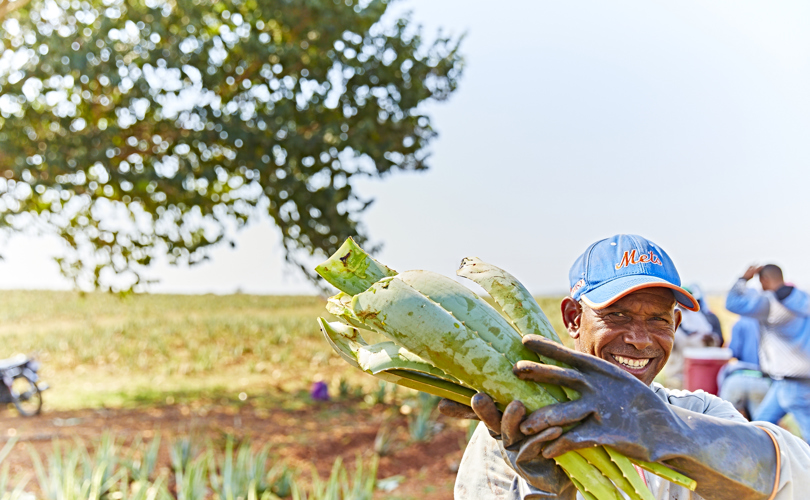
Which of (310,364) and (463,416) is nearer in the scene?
(463,416)

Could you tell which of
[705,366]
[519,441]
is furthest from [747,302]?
[519,441]

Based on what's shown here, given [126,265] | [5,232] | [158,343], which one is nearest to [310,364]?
[158,343]

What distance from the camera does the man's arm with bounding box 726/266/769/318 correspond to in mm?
5293

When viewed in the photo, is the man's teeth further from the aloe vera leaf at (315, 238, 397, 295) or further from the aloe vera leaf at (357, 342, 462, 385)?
the aloe vera leaf at (315, 238, 397, 295)

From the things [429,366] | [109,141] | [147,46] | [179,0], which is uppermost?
[179,0]

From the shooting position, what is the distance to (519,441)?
A: 141cm

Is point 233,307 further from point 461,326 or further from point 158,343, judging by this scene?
point 461,326

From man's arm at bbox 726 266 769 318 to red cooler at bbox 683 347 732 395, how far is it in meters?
0.91

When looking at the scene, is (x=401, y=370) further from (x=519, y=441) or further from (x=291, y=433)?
(x=291, y=433)

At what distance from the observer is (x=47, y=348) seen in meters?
14.9

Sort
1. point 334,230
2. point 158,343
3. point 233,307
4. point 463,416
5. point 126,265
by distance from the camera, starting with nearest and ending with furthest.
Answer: point 463,416, point 334,230, point 126,265, point 158,343, point 233,307

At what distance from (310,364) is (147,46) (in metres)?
8.61

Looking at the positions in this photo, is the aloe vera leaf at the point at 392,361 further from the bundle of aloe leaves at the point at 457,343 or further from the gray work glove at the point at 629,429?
the gray work glove at the point at 629,429

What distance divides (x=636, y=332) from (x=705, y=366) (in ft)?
16.6
